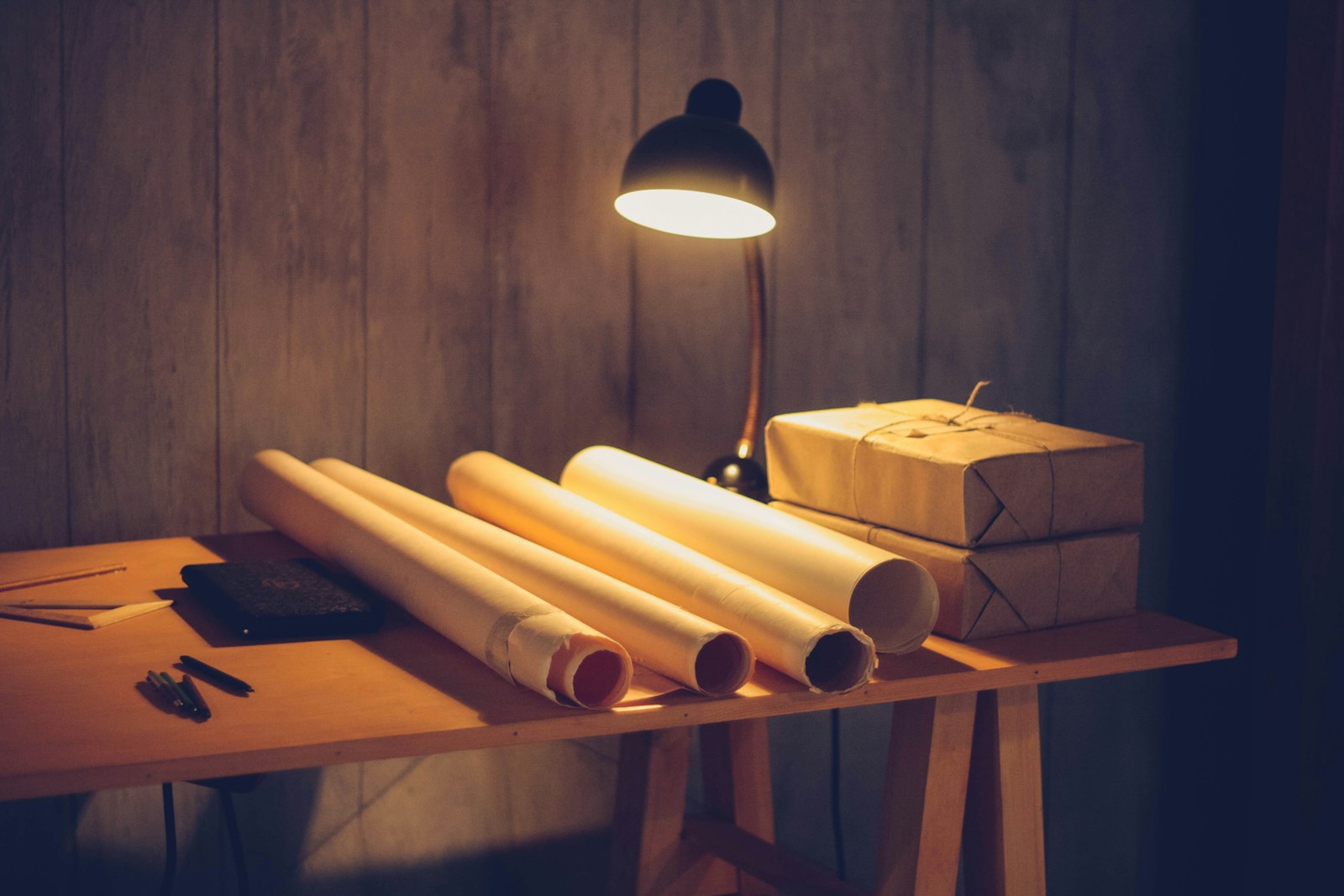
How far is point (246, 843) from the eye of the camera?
1.53 m

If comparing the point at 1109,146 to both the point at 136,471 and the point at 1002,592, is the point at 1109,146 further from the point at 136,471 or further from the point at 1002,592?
the point at 136,471

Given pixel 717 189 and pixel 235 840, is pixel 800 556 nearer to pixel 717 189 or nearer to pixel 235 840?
pixel 717 189

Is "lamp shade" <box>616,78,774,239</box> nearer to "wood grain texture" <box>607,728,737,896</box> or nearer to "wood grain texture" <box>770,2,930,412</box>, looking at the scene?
"wood grain texture" <box>770,2,930,412</box>

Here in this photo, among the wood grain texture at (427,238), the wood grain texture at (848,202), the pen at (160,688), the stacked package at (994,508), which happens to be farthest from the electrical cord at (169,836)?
the wood grain texture at (848,202)

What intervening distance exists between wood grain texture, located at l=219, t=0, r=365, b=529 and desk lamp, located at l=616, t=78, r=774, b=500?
0.38 metres

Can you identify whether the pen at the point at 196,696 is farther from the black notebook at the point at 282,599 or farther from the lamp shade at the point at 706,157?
the lamp shade at the point at 706,157

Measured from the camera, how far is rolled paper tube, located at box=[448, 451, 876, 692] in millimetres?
862

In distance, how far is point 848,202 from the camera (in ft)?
5.60

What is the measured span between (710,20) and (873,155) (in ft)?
1.01

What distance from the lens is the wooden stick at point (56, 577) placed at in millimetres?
1112

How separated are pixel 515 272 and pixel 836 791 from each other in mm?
864

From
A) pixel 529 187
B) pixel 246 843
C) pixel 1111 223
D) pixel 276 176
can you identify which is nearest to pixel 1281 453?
pixel 1111 223

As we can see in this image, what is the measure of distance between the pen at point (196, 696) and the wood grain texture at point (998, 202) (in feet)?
4.00

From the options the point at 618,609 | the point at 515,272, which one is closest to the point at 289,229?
the point at 515,272
